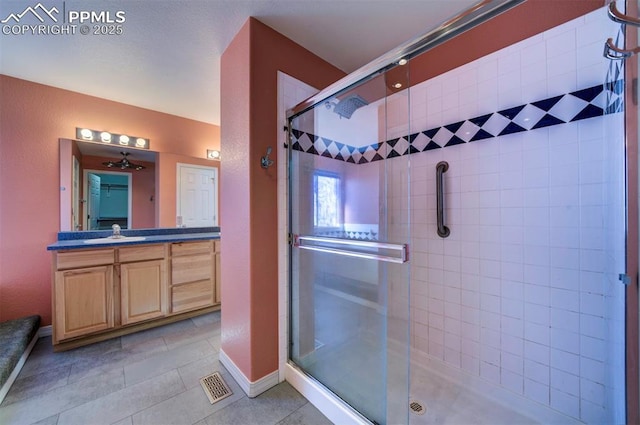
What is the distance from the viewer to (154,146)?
2.88m

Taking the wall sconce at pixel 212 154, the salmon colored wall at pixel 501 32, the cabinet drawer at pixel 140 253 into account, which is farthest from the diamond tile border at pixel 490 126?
the wall sconce at pixel 212 154

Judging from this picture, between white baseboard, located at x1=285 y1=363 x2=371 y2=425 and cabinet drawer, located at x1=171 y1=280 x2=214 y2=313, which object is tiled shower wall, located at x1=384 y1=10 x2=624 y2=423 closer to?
white baseboard, located at x1=285 y1=363 x2=371 y2=425

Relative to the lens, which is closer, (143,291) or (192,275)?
(143,291)

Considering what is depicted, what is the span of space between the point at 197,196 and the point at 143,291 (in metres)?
1.25

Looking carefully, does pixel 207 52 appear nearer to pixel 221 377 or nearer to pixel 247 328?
pixel 247 328

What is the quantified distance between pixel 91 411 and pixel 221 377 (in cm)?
69

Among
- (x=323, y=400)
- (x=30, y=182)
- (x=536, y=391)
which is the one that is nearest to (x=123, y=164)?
(x=30, y=182)

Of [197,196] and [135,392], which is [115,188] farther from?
[135,392]

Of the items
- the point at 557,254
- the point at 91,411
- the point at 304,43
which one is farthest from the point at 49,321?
the point at 557,254

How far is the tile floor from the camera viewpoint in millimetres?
1328

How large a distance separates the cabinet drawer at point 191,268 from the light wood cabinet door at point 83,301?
1.66ft

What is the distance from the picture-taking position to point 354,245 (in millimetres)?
1360

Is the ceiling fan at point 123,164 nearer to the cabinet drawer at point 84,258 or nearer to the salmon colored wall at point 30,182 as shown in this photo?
the salmon colored wall at point 30,182

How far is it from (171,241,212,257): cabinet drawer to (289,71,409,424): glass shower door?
4.85 feet
